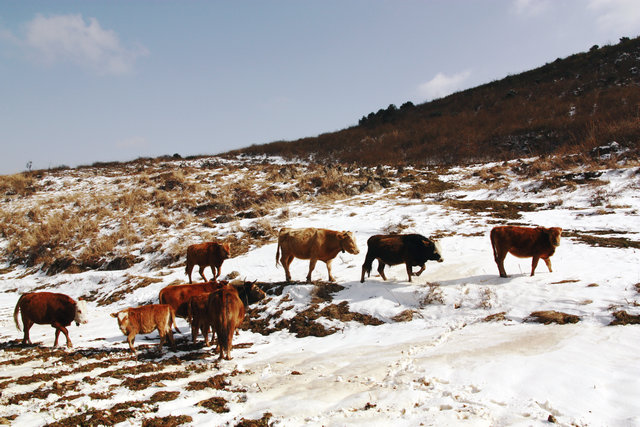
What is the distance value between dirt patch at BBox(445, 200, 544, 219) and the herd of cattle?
22.0ft

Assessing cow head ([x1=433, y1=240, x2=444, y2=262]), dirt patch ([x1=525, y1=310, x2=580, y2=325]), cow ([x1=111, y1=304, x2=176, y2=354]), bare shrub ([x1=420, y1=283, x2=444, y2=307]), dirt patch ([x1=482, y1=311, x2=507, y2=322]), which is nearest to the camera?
dirt patch ([x1=525, y1=310, x2=580, y2=325])

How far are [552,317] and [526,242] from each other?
2.46 metres

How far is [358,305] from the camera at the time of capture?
8.23 m

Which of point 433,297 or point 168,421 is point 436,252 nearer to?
point 433,297

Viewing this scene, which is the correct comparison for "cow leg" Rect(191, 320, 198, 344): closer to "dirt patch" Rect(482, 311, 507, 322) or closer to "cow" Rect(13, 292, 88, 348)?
"cow" Rect(13, 292, 88, 348)

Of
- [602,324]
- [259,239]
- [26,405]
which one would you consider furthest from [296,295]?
[259,239]

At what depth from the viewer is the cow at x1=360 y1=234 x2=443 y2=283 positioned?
887cm

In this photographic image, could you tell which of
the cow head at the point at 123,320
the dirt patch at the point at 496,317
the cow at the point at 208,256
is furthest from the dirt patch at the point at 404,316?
the cow at the point at 208,256

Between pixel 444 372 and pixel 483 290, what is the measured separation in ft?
11.3

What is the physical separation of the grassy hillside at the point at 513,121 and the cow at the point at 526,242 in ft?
60.0

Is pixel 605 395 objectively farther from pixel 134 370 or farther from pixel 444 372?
pixel 134 370

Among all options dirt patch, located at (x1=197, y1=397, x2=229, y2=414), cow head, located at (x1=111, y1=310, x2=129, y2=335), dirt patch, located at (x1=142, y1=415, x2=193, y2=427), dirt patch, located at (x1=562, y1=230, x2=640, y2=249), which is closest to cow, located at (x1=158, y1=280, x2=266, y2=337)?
cow head, located at (x1=111, y1=310, x2=129, y2=335)

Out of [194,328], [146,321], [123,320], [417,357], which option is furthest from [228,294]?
[417,357]

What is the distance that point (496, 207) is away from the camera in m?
16.0
